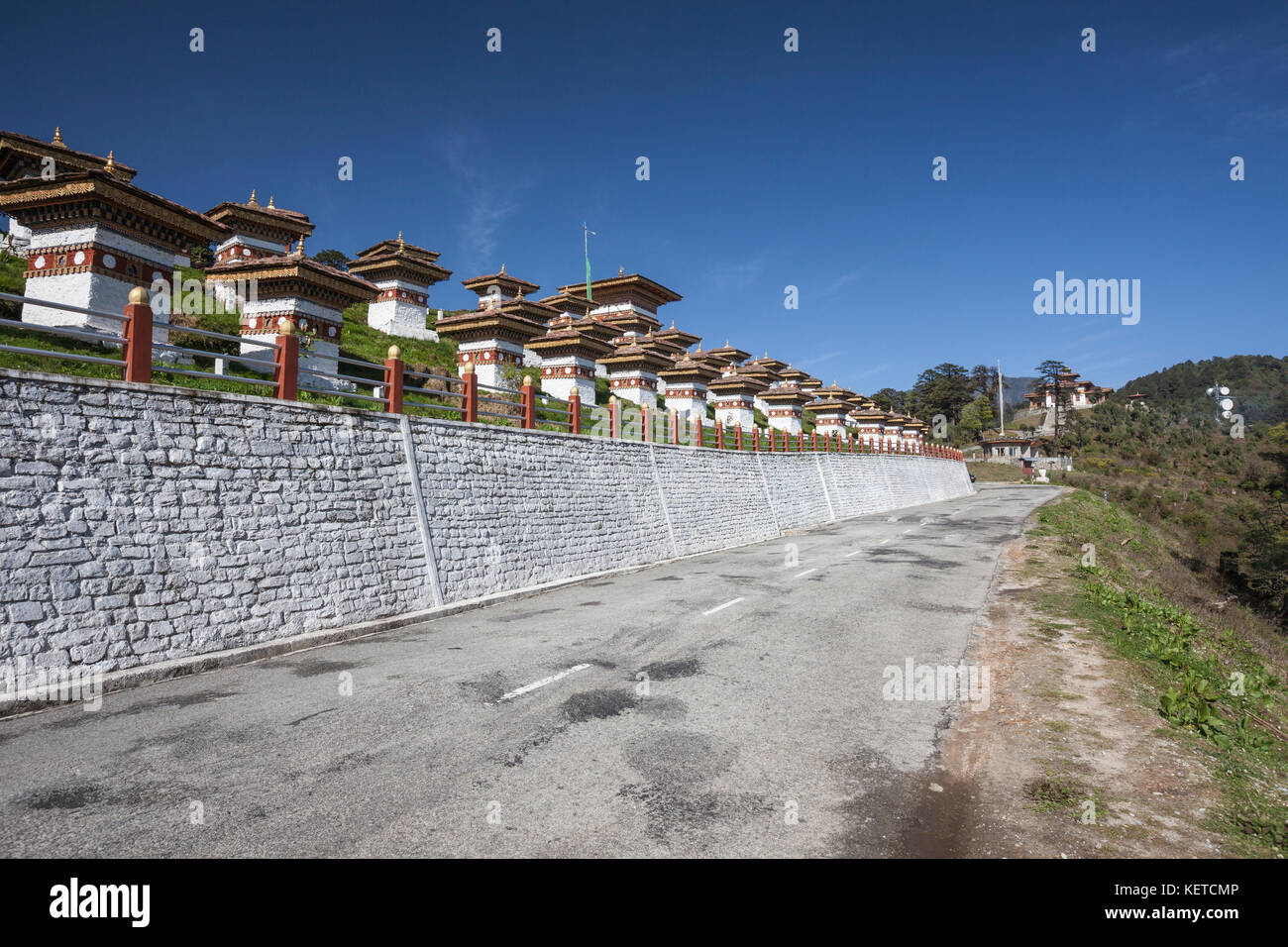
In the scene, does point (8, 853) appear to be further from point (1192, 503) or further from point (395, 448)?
point (1192, 503)

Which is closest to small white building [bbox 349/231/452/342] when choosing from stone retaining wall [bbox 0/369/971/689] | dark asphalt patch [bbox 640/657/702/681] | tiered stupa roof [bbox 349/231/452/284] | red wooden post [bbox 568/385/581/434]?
tiered stupa roof [bbox 349/231/452/284]

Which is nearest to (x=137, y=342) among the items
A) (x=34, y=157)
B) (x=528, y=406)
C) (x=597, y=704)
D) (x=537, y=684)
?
(x=537, y=684)

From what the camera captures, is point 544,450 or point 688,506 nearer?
point 544,450

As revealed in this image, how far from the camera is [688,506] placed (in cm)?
2127

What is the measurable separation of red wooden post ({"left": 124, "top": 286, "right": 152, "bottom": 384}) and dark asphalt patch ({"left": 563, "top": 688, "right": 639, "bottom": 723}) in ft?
23.3

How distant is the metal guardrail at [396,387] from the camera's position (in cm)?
830

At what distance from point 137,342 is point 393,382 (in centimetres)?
402

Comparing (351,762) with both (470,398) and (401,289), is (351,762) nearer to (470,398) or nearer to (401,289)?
(470,398)

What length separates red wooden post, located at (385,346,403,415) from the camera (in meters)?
11.8

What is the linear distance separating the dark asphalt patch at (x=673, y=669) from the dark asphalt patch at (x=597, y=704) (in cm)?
68

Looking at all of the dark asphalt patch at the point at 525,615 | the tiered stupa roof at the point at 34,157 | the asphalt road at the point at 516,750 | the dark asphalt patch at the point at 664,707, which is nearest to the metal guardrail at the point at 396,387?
the asphalt road at the point at 516,750
